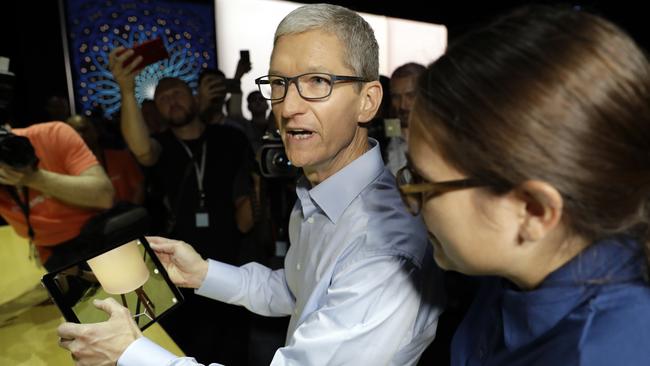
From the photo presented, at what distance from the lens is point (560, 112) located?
51 centimetres

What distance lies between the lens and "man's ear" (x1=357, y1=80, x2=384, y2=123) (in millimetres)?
998

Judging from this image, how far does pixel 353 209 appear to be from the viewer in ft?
3.07

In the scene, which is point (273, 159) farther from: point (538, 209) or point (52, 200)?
point (538, 209)

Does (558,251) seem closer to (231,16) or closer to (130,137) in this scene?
(130,137)

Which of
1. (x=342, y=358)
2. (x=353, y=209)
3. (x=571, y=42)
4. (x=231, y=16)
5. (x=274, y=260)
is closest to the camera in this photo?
(x=571, y=42)

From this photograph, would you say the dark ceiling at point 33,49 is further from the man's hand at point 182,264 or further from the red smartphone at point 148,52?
the man's hand at point 182,264

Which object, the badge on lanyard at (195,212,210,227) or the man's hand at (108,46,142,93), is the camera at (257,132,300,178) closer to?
the badge on lanyard at (195,212,210,227)

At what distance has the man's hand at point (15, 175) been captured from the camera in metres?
1.46

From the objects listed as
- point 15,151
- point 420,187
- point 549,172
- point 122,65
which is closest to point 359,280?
point 420,187

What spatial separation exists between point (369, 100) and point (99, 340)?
29.4 inches

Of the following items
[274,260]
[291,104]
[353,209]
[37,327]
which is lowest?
[274,260]

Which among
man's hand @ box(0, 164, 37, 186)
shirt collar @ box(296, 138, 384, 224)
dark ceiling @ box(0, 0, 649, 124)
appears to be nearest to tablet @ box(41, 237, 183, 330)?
shirt collar @ box(296, 138, 384, 224)

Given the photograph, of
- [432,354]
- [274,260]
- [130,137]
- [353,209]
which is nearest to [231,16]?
[130,137]

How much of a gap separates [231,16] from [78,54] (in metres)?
1.53
